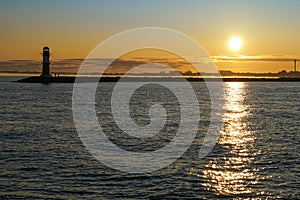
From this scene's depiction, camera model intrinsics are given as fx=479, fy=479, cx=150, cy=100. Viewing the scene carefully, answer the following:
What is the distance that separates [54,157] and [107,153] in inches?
145

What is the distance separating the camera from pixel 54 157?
2902cm

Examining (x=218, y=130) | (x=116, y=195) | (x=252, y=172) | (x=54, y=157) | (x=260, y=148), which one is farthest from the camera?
(x=218, y=130)

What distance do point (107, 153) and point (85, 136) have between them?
8.15 meters

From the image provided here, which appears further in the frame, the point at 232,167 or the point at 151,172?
the point at 232,167

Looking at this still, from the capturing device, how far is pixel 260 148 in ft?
111

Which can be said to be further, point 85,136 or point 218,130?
point 218,130

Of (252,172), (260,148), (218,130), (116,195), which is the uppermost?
(218,130)

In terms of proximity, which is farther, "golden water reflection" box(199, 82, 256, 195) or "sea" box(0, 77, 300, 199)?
"golden water reflection" box(199, 82, 256, 195)

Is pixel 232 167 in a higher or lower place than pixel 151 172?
higher

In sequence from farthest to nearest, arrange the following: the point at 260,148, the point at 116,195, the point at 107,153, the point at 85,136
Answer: the point at 85,136, the point at 260,148, the point at 107,153, the point at 116,195

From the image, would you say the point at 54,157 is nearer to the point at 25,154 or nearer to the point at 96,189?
the point at 25,154

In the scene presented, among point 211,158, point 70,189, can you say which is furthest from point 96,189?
point 211,158

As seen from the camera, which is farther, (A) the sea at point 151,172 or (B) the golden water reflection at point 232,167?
(B) the golden water reflection at point 232,167

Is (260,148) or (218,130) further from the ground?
(218,130)
